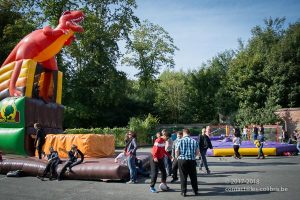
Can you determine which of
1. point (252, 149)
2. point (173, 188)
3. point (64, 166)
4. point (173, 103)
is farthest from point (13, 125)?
point (173, 103)

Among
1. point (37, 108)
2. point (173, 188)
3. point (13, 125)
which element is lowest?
point (173, 188)

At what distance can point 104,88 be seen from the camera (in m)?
39.1

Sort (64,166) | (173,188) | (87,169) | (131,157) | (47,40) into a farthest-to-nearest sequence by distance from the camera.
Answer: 1. (47,40)
2. (64,166)
3. (87,169)
4. (131,157)
5. (173,188)

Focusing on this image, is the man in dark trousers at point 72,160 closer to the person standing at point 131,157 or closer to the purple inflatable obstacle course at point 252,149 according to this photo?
the person standing at point 131,157

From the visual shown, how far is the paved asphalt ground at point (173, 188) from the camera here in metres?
9.72

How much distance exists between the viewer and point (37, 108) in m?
17.4

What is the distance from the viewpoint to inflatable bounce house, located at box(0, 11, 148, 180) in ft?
47.5

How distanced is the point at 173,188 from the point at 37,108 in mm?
9076

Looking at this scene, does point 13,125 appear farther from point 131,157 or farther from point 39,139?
point 131,157

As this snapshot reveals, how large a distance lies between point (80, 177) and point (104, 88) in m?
26.6

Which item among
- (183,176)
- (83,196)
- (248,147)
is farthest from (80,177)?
(248,147)

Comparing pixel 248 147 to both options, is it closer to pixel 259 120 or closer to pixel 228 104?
pixel 259 120

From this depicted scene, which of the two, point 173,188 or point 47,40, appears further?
point 47,40

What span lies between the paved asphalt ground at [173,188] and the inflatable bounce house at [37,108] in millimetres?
1219
